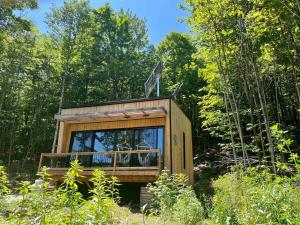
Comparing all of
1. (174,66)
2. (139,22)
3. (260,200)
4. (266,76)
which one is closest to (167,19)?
(139,22)

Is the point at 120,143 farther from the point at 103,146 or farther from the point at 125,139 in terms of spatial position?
the point at 103,146

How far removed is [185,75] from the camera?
18453 millimetres

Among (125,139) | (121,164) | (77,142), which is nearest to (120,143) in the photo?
(125,139)

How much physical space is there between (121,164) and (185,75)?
11.3m

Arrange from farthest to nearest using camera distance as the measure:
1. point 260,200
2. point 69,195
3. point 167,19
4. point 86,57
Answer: point 167,19, point 86,57, point 260,200, point 69,195

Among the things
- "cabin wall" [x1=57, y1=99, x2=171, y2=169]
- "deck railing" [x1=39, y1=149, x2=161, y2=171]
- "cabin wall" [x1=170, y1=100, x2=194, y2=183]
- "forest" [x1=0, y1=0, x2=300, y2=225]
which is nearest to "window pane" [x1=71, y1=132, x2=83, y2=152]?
"cabin wall" [x1=57, y1=99, x2=171, y2=169]

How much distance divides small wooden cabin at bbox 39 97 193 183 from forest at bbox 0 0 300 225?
45.6 inches

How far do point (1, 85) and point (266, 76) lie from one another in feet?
45.7

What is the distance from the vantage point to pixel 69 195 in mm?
1760

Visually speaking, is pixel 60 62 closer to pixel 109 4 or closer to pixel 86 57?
pixel 86 57

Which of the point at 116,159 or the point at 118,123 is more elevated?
the point at 118,123

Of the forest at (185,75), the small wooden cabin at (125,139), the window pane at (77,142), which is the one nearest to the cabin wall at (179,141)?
the small wooden cabin at (125,139)

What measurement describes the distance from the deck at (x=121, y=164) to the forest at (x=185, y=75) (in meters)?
0.96

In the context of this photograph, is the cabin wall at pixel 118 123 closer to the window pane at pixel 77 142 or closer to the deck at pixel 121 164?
the window pane at pixel 77 142
